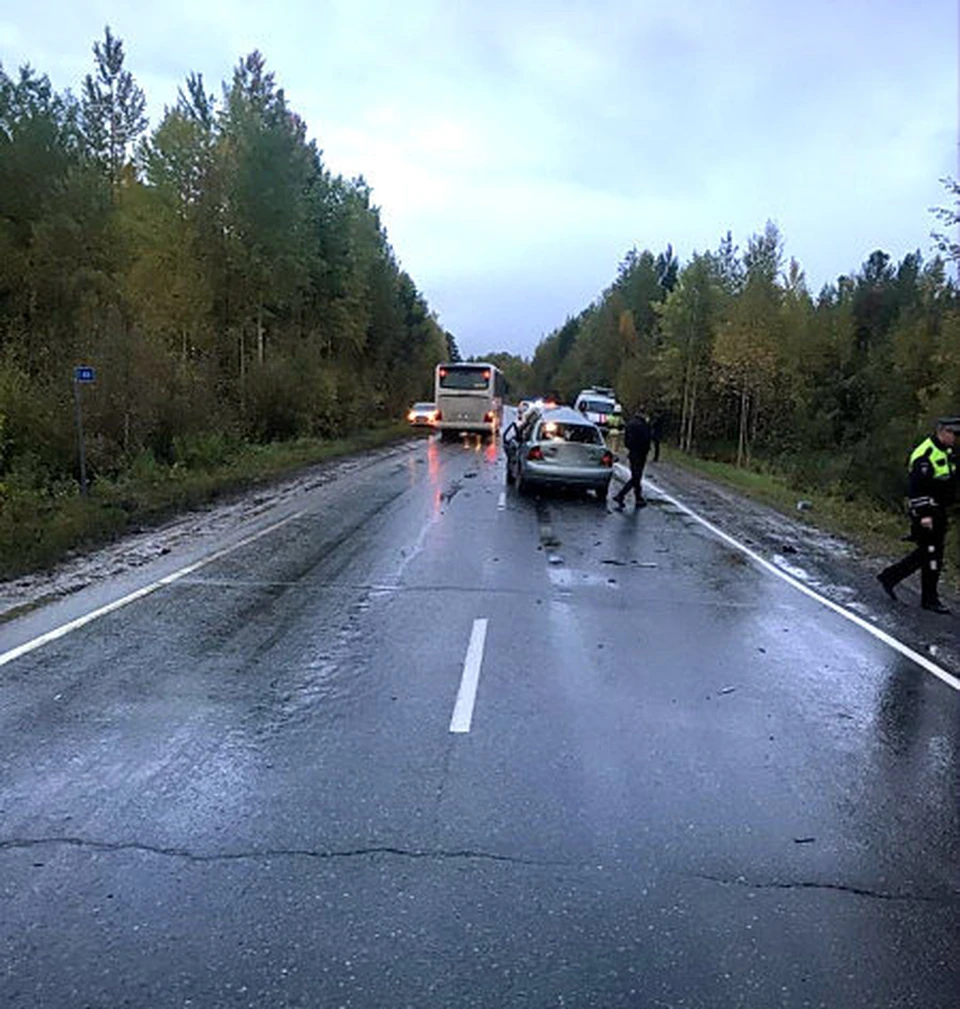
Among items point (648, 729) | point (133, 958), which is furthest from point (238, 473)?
point (133, 958)

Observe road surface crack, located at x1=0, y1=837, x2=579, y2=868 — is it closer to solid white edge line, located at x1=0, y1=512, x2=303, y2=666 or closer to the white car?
solid white edge line, located at x1=0, y1=512, x2=303, y2=666

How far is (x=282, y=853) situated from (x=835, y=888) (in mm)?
2238

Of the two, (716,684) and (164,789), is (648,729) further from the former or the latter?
(164,789)

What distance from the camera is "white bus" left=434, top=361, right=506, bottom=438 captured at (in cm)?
3878

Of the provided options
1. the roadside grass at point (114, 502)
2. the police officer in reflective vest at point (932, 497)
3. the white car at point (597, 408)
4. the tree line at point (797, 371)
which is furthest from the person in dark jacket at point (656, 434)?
the police officer in reflective vest at point (932, 497)

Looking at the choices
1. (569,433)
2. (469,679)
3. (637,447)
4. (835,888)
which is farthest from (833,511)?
(835,888)

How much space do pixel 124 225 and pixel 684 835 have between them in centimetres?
2998

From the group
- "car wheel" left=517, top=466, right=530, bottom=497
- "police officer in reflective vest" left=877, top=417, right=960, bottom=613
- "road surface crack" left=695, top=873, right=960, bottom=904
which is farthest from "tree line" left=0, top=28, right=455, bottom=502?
"road surface crack" left=695, top=873, right=960, bottom=904

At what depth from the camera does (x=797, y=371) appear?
130ft

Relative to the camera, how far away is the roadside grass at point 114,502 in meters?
11.0

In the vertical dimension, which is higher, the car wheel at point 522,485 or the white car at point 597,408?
the white car at point 597,408

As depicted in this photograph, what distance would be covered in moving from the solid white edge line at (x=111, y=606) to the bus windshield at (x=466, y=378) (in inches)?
1061

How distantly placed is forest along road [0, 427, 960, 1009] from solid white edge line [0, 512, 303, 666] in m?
0.05

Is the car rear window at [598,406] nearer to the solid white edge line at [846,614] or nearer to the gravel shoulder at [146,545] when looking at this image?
the gravel shoulder at [146,545]
